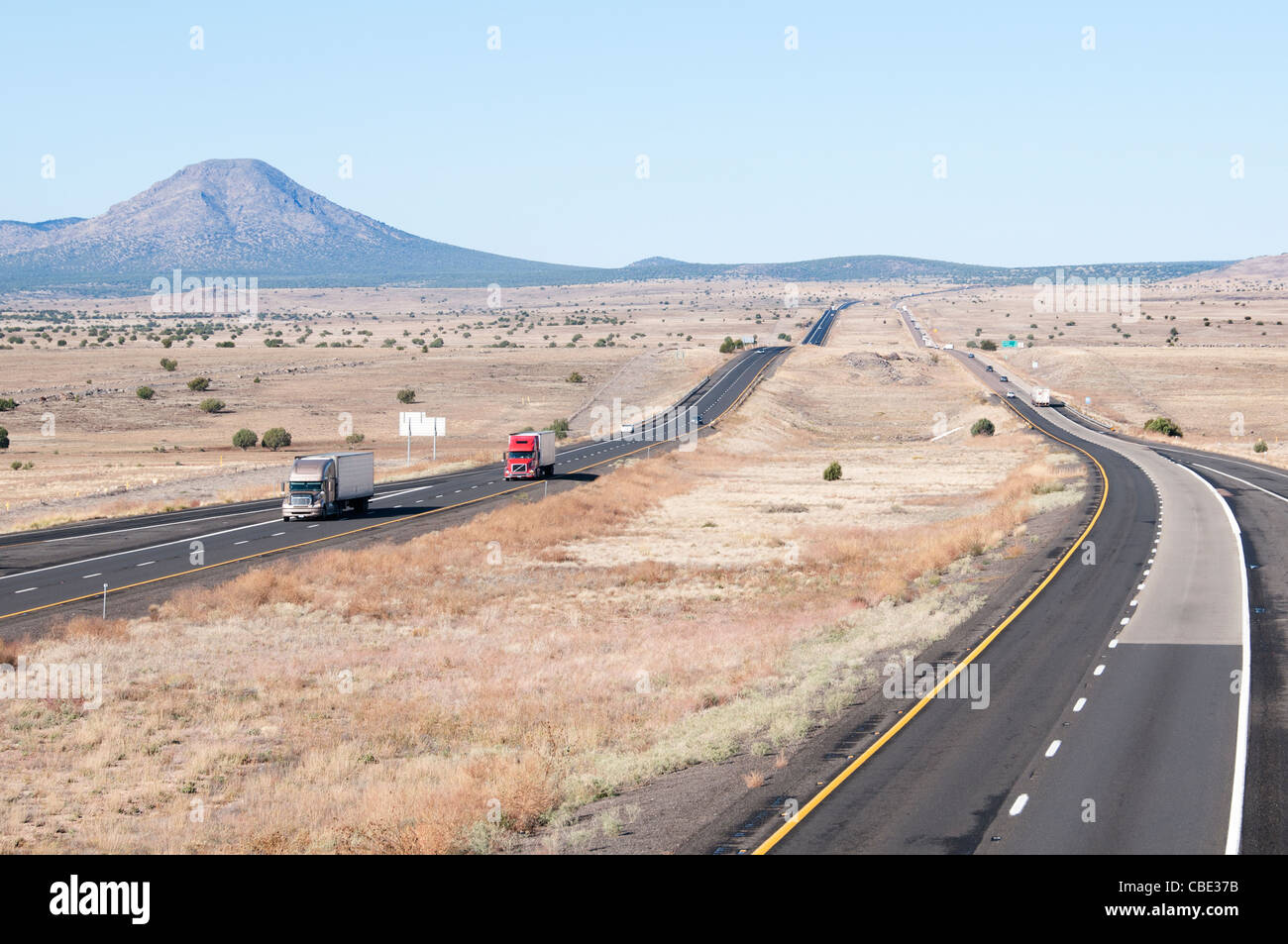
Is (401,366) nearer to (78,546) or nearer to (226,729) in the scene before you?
(78,546)

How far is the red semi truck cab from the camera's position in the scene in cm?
7350

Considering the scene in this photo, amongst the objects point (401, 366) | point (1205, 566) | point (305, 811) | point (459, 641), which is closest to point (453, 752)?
point (305, 811)

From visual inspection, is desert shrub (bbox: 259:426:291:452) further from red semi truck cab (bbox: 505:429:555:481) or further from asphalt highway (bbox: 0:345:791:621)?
red semi truck cab (bbox: 505:429:555:481)

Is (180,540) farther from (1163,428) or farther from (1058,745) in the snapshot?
(1163,428)

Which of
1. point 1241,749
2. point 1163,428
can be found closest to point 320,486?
point 1241,749

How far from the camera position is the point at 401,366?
157 meters

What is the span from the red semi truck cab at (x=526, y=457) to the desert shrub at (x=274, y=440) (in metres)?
29.4

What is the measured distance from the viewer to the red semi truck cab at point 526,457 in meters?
73.5

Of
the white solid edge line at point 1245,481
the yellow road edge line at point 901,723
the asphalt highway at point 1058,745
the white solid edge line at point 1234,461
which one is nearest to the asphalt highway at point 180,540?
the yellow road edge line at point 901,723

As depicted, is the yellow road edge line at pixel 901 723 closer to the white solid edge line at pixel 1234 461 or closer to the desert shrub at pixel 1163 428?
the white solid edge line at pixel 1234 461

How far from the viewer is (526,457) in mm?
73625

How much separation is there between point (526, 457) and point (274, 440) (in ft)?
102

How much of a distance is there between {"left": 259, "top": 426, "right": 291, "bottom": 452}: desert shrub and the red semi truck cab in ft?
96.4
